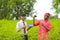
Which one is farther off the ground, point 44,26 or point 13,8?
point 13,8

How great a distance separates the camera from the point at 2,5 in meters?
44.1

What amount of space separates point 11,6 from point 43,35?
33970mm

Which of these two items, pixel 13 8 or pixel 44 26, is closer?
pixel 44 26

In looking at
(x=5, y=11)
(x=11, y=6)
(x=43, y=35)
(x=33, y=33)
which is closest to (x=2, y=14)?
(x=5, y=11)

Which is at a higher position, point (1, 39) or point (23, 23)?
point (23, 23)

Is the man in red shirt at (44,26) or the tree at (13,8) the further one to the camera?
the tree at (13,8)

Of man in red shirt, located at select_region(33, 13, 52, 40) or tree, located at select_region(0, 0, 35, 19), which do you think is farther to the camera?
tree, located at select_region(0, 0, 35, 19)

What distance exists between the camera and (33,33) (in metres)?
11.8

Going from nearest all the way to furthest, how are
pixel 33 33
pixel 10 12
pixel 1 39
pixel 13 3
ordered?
pixel 1 39 < pixel 33 33 < pixel 13 3 < pixel 10 12

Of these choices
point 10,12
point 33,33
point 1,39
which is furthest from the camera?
point 10,12

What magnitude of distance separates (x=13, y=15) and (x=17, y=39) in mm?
32525

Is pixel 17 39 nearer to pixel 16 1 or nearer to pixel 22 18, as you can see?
pixel 22 18

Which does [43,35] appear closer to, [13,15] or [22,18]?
[22,18]

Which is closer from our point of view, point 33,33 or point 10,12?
point 33,33
